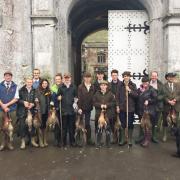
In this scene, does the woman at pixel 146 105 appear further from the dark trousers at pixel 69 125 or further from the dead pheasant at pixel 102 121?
the dark trousers at pixel 69 125

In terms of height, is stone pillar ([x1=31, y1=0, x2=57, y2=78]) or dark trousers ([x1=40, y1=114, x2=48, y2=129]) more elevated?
stone pillar ([x1=31, y1=0, x2=57, y2=78])

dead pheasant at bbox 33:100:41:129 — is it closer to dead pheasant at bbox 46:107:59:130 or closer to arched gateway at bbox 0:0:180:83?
dead pheasant at bbox 46:107:59:130

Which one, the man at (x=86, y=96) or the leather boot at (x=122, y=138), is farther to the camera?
the leather boot at (x=122, y=138)

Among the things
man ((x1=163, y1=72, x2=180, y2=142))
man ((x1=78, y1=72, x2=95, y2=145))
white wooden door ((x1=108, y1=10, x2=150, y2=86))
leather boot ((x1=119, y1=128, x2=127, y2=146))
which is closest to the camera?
man ((x1=78, y1=72, x2=95, y2=145))

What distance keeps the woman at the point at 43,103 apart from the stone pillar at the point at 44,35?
1768 millimetres

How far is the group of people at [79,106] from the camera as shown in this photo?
25.9ft

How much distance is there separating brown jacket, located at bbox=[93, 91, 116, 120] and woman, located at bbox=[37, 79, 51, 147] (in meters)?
1.06

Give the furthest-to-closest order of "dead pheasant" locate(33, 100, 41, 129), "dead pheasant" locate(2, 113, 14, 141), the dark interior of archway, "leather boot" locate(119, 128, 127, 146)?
the dark interior of archway → "leather boot" locate(119, 128, 127, 146) → "dead pheasant" locate(33, 100, 41, 129) → "dead pheasant" locate(2, 113, 14, 141)

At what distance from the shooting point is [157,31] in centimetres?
1039

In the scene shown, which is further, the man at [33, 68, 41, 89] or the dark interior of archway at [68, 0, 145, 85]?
the dark interior of archway at [68, 0, 145, 85]

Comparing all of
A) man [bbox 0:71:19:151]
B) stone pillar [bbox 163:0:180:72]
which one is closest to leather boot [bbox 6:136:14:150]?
man [bbox 0:71:19:151]

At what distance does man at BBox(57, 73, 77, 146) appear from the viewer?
26.1 ft

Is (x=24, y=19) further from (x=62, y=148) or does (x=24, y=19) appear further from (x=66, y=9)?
(x=62, y=148)

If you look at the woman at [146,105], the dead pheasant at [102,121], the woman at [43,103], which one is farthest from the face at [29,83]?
the woman at [146,105]
